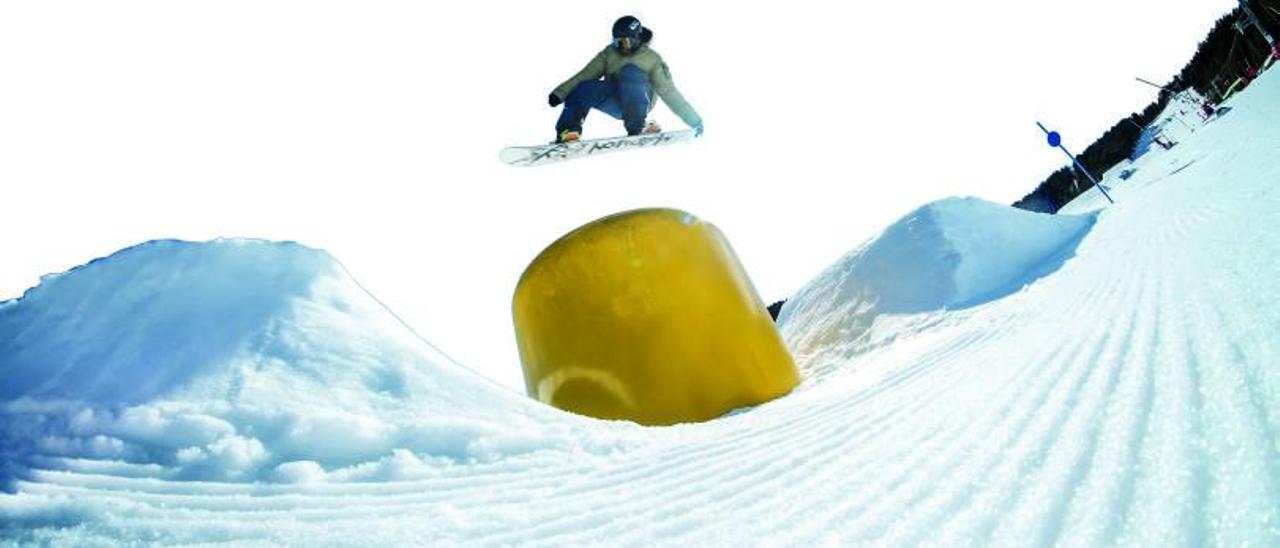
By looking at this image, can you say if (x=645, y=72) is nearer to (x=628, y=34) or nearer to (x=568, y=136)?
(x=628, y=34)

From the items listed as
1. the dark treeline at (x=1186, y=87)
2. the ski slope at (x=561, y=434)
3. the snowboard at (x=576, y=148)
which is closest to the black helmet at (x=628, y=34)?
the snowboard at (x=576, y=148)

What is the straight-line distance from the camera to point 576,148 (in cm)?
480

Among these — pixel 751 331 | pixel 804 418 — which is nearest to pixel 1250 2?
pixel 751 331

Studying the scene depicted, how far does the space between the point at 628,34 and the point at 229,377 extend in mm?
4382

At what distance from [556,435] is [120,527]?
2.24ft

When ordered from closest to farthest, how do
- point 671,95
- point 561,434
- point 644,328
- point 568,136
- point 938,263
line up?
point 561,434 → point 644,328 → point 938,263 → point 568,136 → point 671,95

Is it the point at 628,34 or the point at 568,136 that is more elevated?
the point at 628,34

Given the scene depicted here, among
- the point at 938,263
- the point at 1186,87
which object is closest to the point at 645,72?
the point at 938,263

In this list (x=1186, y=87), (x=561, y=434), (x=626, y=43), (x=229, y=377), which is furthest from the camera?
(x=1186, y=87)

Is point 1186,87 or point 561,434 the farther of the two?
point 1186,87

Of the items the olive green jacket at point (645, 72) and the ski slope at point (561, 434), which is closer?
the ski slope at point (561, 434)

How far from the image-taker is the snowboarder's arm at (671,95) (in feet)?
17.1

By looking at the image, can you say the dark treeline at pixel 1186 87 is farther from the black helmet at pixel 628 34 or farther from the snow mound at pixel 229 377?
the snow mound at pixel 229 377

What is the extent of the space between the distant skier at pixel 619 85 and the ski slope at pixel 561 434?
3.56 meters
